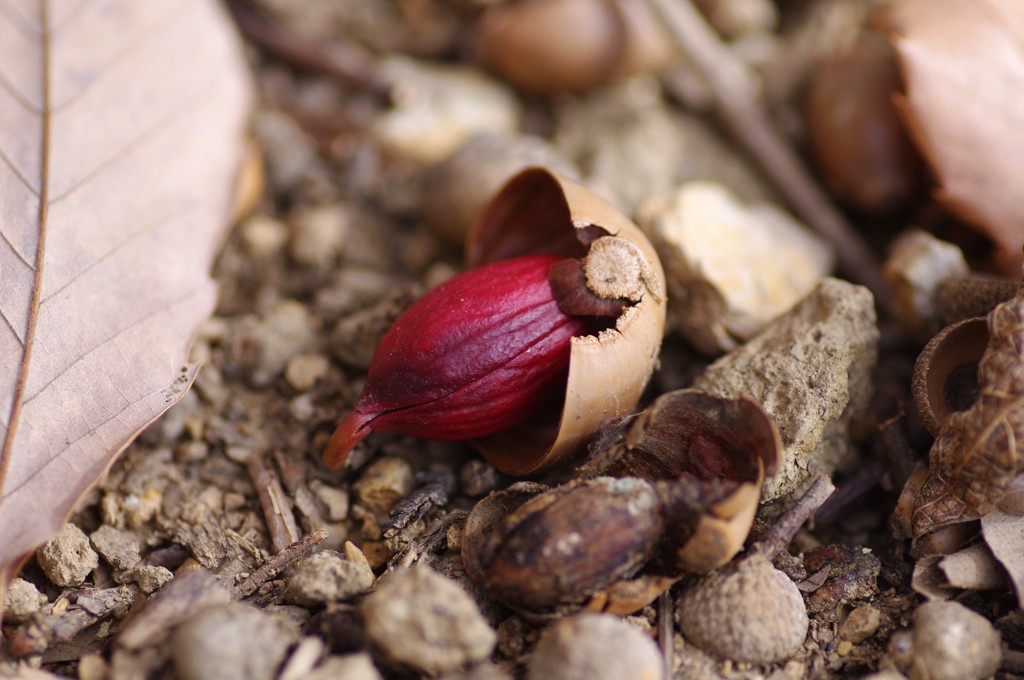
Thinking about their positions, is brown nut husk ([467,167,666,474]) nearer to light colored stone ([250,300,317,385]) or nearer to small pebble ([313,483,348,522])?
small pebble ([313,483,348,522])

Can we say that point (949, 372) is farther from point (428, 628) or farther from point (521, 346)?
point (428, 628)

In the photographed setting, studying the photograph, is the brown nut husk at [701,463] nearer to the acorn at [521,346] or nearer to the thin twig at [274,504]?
the acorn at [521,346]

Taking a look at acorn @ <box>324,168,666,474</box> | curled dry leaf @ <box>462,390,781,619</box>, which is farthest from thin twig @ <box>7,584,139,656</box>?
curled dry leaf @ <box>462,390,781,619</box>

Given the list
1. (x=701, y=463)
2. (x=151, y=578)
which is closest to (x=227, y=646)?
(x=151, y=578)

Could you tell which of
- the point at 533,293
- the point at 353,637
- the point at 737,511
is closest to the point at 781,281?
the point at 533,293

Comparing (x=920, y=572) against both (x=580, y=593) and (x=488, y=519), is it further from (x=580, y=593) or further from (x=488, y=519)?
(x=488, y=519)
